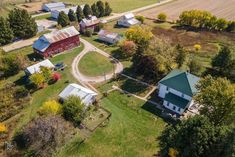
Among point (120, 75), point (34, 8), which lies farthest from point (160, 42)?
point (34, 8)

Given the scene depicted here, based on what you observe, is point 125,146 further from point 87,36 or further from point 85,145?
point 87,36

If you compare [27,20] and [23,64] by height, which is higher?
[27,20]

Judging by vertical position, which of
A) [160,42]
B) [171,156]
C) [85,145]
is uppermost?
[160,42]

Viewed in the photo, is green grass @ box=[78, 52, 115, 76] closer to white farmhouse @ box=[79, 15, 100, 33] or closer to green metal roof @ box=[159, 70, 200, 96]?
green metal roof @ box=[159, 70, 200, 96]

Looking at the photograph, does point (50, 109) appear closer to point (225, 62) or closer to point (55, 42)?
point (55, 42)

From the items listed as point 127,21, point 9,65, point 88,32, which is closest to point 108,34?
point 88,32

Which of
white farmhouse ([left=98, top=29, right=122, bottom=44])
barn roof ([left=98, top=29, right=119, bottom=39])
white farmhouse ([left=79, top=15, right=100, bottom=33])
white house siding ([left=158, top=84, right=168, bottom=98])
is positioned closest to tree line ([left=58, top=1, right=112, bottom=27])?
white farmhouse ([left=79, top=15, right=100, bottom=33])
